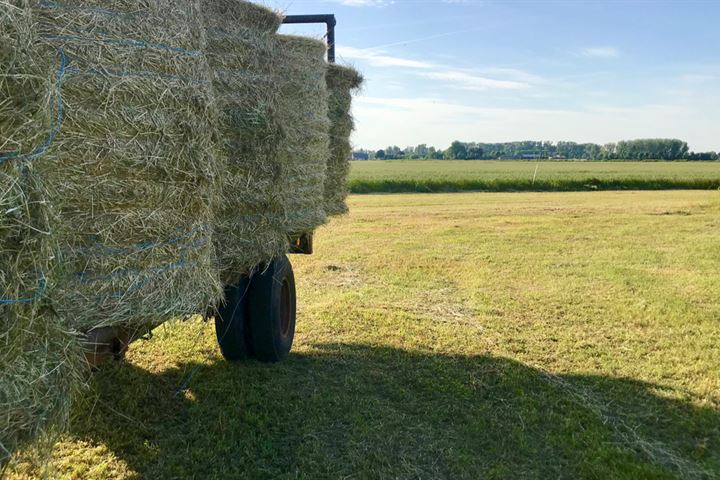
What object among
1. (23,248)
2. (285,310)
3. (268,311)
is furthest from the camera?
(285,310)

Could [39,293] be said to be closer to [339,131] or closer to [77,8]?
[77,8]

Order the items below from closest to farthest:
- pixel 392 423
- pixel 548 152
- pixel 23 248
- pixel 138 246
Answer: pixel 23 248
pixel 138 246
pixel 392 423
pixel 548 152

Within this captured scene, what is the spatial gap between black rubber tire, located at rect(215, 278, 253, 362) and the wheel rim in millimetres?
420

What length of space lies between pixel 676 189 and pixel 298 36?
36.2 m

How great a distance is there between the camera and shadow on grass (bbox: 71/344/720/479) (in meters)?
3.73

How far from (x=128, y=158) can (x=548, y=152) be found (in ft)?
281

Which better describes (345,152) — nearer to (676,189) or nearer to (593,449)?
(593,449)

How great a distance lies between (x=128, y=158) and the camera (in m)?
2.51

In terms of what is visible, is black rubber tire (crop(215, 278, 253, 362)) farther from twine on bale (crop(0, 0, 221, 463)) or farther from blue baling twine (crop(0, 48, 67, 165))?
blue baling twine (crop(0, 48, 67, 165))

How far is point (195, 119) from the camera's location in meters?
2.78

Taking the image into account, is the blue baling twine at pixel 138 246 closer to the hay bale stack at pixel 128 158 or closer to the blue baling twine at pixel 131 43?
the hay bale stack at pixel 128 158

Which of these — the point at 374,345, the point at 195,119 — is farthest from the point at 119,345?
the point at 374,345

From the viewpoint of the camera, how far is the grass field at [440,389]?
378 cm

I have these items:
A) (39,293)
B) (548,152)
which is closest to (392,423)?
(39,293)
